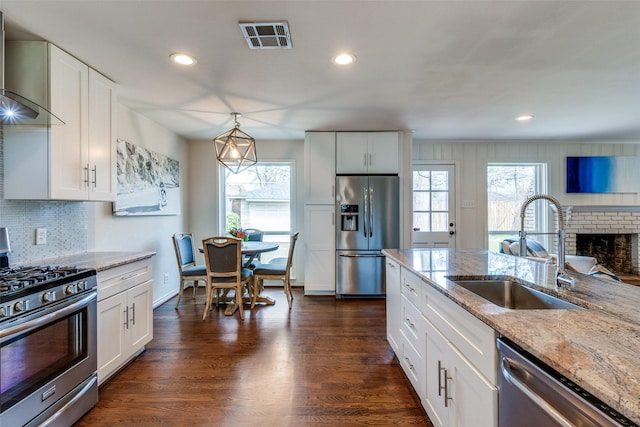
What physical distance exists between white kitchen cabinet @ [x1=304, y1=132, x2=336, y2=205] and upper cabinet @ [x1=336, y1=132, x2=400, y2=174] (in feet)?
0.38

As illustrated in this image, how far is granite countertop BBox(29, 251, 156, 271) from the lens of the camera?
6.71 ft

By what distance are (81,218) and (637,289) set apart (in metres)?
3.75

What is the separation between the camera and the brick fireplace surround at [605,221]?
15.8 ft

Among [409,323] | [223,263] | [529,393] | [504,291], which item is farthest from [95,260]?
[504,291]

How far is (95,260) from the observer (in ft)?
7.27

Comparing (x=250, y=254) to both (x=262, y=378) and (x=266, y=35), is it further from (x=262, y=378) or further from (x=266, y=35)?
(x=266, y=35)

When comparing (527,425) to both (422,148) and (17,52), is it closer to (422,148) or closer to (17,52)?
(17,52)

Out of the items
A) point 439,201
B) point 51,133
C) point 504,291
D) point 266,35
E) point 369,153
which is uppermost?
point 266,35

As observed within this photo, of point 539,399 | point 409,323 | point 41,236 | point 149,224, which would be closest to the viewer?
point 539,399

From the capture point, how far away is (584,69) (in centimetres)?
242

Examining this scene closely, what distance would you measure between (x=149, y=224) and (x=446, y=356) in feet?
11.9

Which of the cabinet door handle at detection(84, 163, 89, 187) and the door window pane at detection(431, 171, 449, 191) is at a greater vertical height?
the door window pane at detection(431, 171, 449, 191)

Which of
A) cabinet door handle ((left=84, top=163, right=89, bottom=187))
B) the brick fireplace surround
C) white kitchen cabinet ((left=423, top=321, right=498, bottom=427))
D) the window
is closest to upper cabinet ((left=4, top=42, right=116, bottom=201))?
cabinet door handle ((left=84, top=163, right=89, bottom=187))

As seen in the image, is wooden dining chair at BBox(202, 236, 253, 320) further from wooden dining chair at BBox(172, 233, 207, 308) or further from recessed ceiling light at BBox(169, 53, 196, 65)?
recessed ceiling light at BBox(169, 53, 196, 65)
